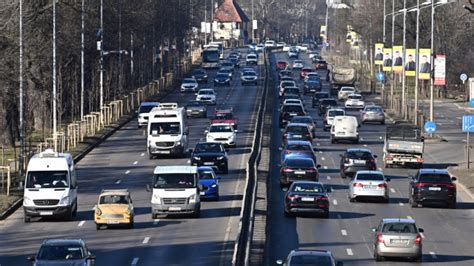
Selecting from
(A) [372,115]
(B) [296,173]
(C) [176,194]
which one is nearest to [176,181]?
(C) [176,194]

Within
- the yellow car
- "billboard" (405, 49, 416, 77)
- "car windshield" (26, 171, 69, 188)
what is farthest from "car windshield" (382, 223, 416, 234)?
"billboard" (405, 49, 416, 77)

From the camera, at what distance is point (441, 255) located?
3838cm

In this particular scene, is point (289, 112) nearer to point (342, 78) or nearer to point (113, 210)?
point (342, 78)

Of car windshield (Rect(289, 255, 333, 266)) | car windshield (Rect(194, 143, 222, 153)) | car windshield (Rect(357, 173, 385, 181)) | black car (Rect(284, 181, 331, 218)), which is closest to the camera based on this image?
car windshield (Rect(289, 255, 333, 266))

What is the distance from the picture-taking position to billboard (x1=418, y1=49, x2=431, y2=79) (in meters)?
86.9

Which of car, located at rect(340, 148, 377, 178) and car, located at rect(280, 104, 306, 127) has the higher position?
car, located at rect(280, 104, 306, 127)

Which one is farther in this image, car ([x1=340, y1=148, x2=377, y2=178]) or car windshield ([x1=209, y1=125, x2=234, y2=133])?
car windshield ([x1=209, y1=125, x2=234, y2=133])

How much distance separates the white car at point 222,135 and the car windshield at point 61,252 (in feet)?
129

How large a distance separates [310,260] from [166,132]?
37.6m

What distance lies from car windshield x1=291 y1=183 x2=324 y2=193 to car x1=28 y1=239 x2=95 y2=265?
51.3 ft

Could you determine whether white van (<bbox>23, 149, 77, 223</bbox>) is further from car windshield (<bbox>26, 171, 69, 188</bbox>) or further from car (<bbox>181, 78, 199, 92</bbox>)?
car (<bbox>181, 78, 199, 92</bbox>)

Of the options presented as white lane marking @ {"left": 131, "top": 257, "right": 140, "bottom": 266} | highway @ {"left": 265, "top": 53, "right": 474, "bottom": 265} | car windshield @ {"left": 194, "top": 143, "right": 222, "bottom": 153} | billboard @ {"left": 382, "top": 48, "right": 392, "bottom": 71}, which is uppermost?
billboard @ {"left": 382, "top": 48, "right": 392, "bottom": 71}

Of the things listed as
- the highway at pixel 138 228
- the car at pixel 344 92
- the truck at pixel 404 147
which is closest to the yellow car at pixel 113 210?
the highway at pixel 138 228

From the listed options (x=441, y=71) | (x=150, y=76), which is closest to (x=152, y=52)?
(x=150, y=76)
